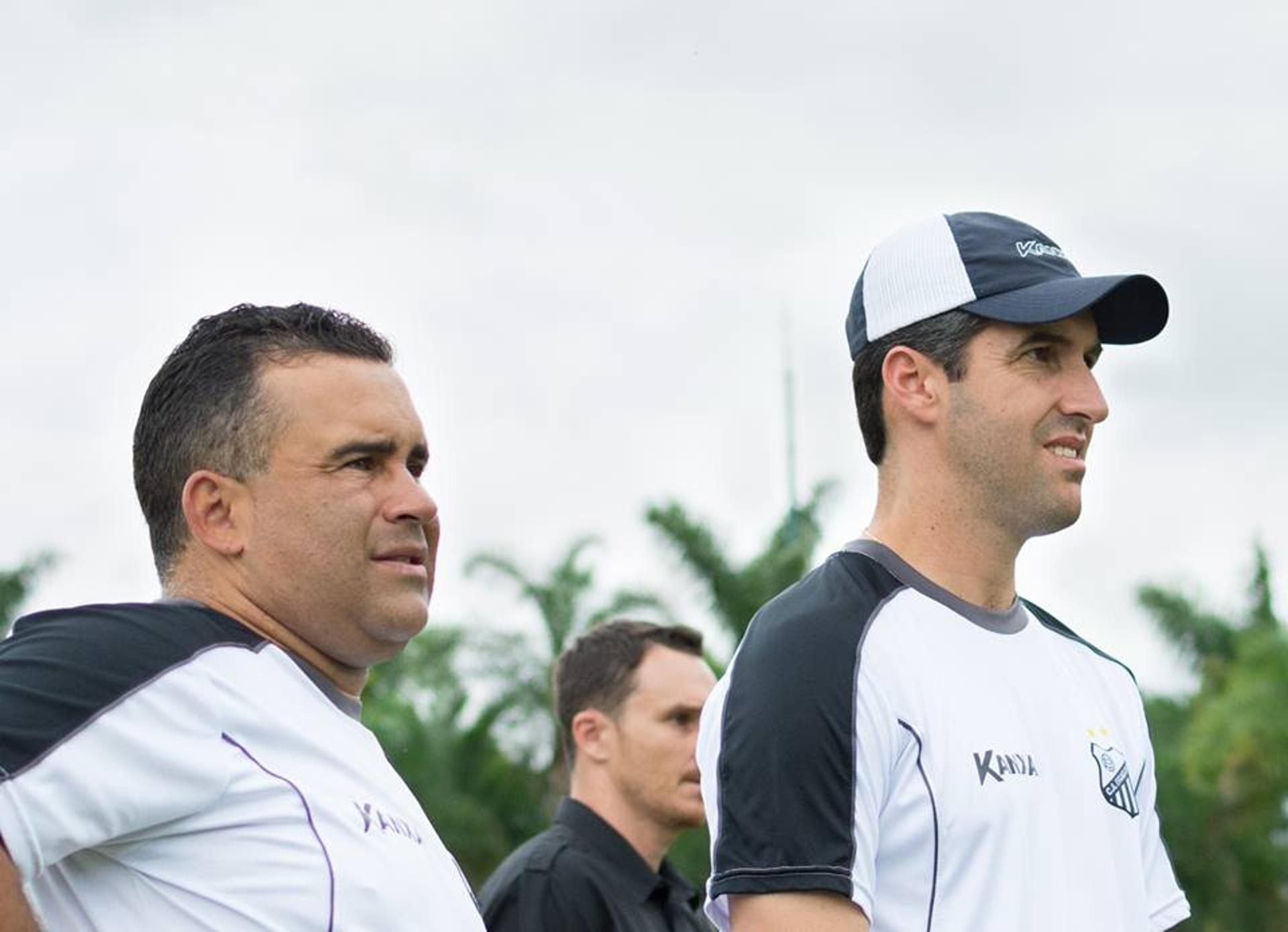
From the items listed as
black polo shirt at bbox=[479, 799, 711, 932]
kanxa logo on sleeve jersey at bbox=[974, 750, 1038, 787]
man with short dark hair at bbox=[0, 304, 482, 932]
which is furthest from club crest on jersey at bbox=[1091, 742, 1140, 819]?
black polo shirt at bbox=[479, 799, 711, 932]

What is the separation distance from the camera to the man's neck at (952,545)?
12.5 feet

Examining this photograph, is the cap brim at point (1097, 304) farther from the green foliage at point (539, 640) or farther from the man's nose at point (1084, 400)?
the green foliage at point (539, 640)

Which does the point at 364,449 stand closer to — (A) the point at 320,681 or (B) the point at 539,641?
(A) the point at 320,681

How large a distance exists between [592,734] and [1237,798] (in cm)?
1431

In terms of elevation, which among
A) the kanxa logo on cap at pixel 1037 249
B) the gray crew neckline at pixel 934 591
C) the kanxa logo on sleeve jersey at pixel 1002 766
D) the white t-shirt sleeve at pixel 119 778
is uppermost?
the kanxa logo on cap at pixel 1037 249

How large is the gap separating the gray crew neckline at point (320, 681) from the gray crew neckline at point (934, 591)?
1049 millimetres

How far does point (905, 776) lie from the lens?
11.4 ft

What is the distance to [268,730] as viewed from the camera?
9.86 ft

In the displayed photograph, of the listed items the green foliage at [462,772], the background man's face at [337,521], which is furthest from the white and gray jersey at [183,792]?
the green foliage at [462,772]

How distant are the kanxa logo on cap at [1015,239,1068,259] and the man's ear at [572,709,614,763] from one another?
9.41ft

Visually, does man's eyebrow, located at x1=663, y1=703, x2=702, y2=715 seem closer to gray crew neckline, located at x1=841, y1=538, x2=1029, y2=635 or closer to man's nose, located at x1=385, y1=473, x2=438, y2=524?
gray crew neckline, located at x1=841, y1=538, x2=1029, y2=635

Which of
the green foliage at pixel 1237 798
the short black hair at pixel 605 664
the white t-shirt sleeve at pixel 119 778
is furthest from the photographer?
the green foliage at pixel 1237 798

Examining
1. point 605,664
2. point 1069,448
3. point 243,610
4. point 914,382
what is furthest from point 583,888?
point 243,610

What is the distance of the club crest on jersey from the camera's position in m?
3.74
